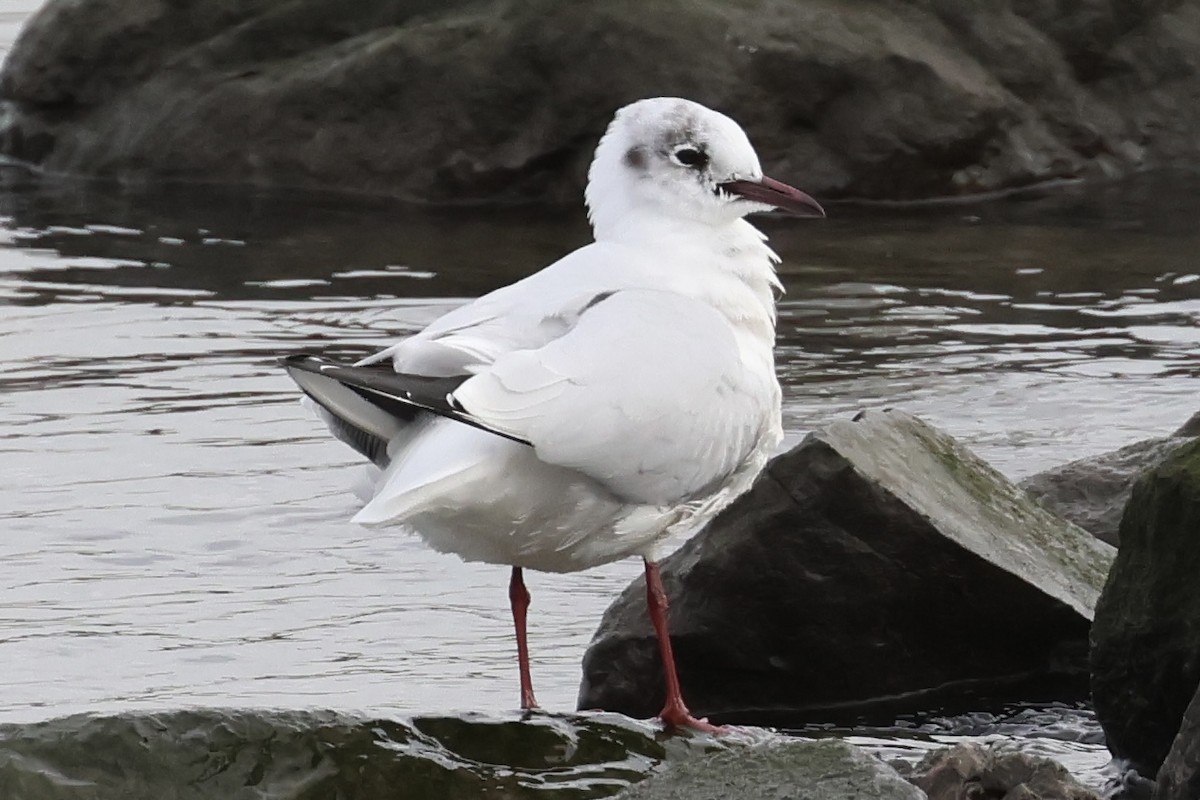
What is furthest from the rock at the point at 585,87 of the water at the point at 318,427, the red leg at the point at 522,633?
the red leg at the point at 522,633

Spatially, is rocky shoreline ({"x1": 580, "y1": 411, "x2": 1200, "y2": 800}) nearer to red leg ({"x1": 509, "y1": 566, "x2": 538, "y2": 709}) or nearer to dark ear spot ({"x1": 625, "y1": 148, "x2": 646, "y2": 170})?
red leg ({"x1": 509, "y1": 566, "x2": 538, "y2": 709})

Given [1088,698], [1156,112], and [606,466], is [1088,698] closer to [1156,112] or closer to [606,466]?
[606,466]

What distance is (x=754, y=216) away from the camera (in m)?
13.8

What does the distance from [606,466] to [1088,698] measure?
5.84 ft

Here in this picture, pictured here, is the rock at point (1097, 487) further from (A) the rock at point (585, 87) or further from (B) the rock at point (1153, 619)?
(A) the rock at point (585, 87)

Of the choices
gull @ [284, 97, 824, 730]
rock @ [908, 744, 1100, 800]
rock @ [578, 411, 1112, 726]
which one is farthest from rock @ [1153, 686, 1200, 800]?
rock @ [578, 411, 1112, 726]

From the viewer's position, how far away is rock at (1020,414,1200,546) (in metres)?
6.84

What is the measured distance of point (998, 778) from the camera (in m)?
4.57

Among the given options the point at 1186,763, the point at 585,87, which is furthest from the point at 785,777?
the point at 585,87

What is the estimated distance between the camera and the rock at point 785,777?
431 cm

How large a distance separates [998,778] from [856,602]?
4.72 feet

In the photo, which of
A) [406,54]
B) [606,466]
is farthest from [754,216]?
[606,466]

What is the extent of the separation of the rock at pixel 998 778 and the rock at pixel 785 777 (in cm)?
23

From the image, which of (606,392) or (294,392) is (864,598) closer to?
(606,392)
